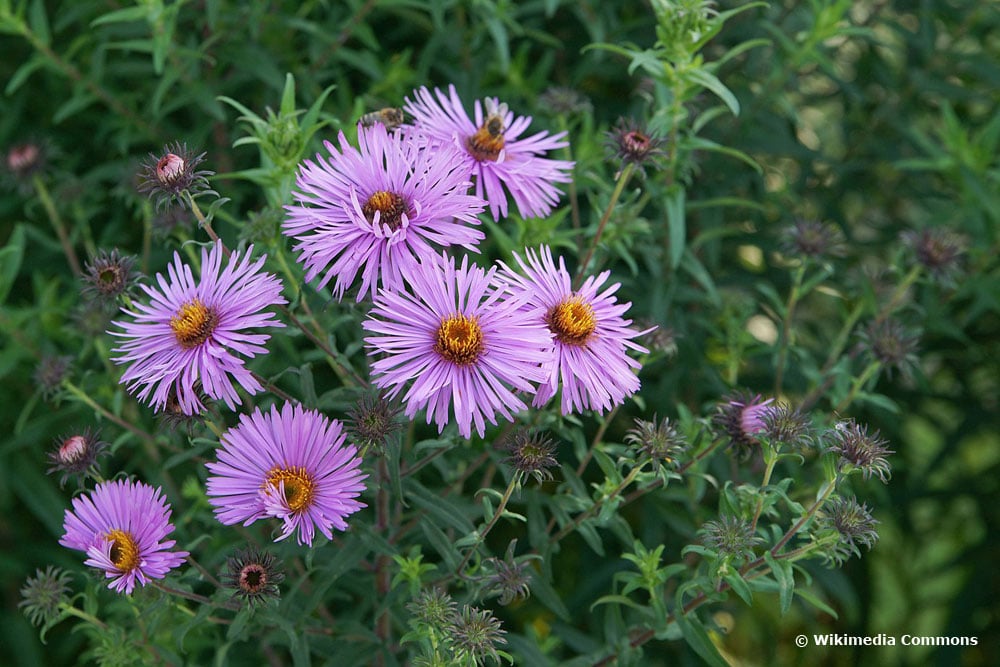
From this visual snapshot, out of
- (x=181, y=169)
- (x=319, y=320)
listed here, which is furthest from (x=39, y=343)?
(x=181, y=169)

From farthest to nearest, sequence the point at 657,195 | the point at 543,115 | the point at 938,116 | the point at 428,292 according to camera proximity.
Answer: the point at 938,116 < the point at 543,115 < the point at 657,195 < the point at 428,292

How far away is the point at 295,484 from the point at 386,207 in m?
0.28

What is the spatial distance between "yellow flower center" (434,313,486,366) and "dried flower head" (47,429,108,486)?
41 cm

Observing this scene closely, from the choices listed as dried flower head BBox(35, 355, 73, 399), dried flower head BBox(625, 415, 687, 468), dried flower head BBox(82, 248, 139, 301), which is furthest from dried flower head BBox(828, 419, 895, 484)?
dried flower head BBox(35, 355, 73, 399)

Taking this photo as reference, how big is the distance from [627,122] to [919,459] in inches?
54.0

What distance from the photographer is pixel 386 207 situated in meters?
0.94

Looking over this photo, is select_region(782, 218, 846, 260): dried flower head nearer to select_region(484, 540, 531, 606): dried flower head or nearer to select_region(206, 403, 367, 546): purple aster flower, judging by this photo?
select_region(484, 540, 531, 606): dried flower head

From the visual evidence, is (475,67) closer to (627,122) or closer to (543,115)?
(543,115)

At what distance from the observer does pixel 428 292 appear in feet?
2.91

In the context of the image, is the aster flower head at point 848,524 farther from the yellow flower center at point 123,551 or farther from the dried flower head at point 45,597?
the dried flower head at point 45,597

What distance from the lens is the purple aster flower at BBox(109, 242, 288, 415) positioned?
884 millimetres

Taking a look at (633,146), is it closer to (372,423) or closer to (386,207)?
(386,207)

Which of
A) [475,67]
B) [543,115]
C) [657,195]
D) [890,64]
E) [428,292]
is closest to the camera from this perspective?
[428,292]

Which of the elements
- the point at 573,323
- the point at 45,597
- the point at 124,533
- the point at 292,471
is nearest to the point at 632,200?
the point at 573,323
